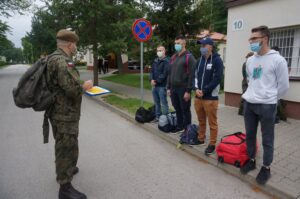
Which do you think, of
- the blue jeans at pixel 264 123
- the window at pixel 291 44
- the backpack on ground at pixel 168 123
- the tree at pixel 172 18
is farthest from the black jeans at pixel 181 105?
the tree at pixel 172 18

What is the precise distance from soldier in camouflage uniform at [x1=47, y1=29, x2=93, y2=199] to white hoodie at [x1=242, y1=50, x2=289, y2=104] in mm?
2264

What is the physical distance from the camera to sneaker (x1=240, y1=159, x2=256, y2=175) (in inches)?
147

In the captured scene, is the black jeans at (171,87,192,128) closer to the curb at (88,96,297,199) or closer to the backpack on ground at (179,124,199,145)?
the backpack on ground at (179,124,199,145)

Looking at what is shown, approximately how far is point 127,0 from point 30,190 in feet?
37.7

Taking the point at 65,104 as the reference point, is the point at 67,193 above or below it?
below

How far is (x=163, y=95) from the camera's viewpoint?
20.6 feet

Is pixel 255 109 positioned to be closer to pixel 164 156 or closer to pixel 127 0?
pixel 164 156

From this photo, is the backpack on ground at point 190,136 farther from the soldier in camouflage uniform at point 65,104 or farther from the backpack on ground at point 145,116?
the soldier in camouflage uniform at point 65,104

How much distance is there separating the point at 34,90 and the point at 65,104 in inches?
15.3

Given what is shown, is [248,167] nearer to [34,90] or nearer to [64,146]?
[64,146]

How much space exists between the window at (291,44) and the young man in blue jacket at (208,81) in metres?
3.78

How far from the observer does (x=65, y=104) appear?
3016 millimetres

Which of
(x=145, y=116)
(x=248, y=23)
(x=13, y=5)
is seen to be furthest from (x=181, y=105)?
(x=13, y=5)

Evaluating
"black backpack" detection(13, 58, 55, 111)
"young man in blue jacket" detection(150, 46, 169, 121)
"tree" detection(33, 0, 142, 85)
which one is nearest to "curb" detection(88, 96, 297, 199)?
"young man in blue jacket" detection(150, 46, 169, 121)
